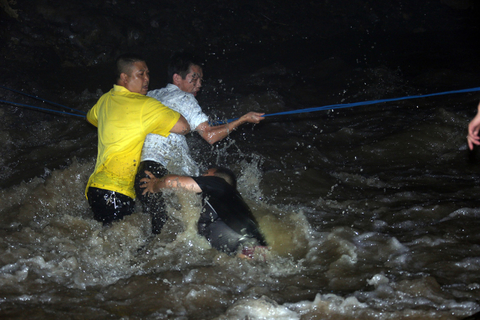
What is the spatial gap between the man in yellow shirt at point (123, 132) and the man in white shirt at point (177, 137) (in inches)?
4.8

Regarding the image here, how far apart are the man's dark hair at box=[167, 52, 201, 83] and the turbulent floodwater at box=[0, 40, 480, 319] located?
132 cm

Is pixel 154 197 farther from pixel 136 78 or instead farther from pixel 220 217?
pixel 136 78

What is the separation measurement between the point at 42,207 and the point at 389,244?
3.52 metres

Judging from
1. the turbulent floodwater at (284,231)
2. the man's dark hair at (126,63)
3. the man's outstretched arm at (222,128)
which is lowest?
the turbulent floodwater at (284,231)

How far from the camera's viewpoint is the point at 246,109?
7.11m

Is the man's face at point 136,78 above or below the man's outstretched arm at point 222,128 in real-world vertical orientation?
above

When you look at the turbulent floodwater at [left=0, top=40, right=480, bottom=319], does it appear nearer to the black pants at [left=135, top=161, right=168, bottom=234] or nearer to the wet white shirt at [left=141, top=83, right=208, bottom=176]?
the black pants at [left=135, top=161, right=168, bottom=234]

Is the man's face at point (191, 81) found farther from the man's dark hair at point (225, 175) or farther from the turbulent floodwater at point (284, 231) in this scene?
the turbulent floodwater at point (284, 231)

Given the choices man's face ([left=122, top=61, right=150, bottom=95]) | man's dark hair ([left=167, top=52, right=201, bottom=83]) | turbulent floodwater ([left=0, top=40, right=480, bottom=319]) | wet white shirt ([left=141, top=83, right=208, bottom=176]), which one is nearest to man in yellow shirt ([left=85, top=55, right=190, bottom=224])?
→ man's face ([left=122, top=61, right=150, bottom=95])

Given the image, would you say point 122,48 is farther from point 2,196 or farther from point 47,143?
point 2,196

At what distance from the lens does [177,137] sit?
347 centimetres

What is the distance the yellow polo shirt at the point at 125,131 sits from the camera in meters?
3.19

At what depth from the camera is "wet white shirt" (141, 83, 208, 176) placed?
3391 millimetres

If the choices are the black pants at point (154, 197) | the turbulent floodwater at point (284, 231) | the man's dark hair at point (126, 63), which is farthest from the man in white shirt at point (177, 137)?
the man's dark hair at point (126, 63)
